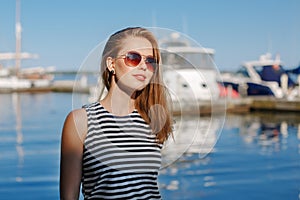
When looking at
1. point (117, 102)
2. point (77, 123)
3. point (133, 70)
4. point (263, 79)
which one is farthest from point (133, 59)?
point (263, 79)

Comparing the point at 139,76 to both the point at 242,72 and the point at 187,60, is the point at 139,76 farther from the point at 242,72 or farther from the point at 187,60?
the point at 242,72

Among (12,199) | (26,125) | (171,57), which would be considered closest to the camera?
(171,57)

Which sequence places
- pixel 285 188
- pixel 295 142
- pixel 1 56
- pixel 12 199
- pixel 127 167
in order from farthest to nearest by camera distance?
pixel 1 56
pixel 295 142
pixel 285 188
pixel 12 199
pixel 127 167

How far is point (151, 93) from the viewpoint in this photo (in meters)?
1.75

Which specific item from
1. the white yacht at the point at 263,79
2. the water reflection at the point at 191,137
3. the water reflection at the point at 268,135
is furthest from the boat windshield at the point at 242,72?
the water reflection at the point at 191,137

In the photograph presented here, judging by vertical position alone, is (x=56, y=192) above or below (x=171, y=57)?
below

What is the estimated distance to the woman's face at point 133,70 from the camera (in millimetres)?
1655

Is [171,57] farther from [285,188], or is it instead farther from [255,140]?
[255,140]

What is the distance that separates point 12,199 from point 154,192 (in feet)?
16.9

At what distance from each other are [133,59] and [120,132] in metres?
0.22

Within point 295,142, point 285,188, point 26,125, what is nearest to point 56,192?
point 285,188

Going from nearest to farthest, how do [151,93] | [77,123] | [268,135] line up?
[77,123], [151,93], [268,135]

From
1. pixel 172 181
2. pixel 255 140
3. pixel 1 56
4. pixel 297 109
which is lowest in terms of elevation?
pixel 1 56

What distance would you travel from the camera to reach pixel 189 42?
177cm
